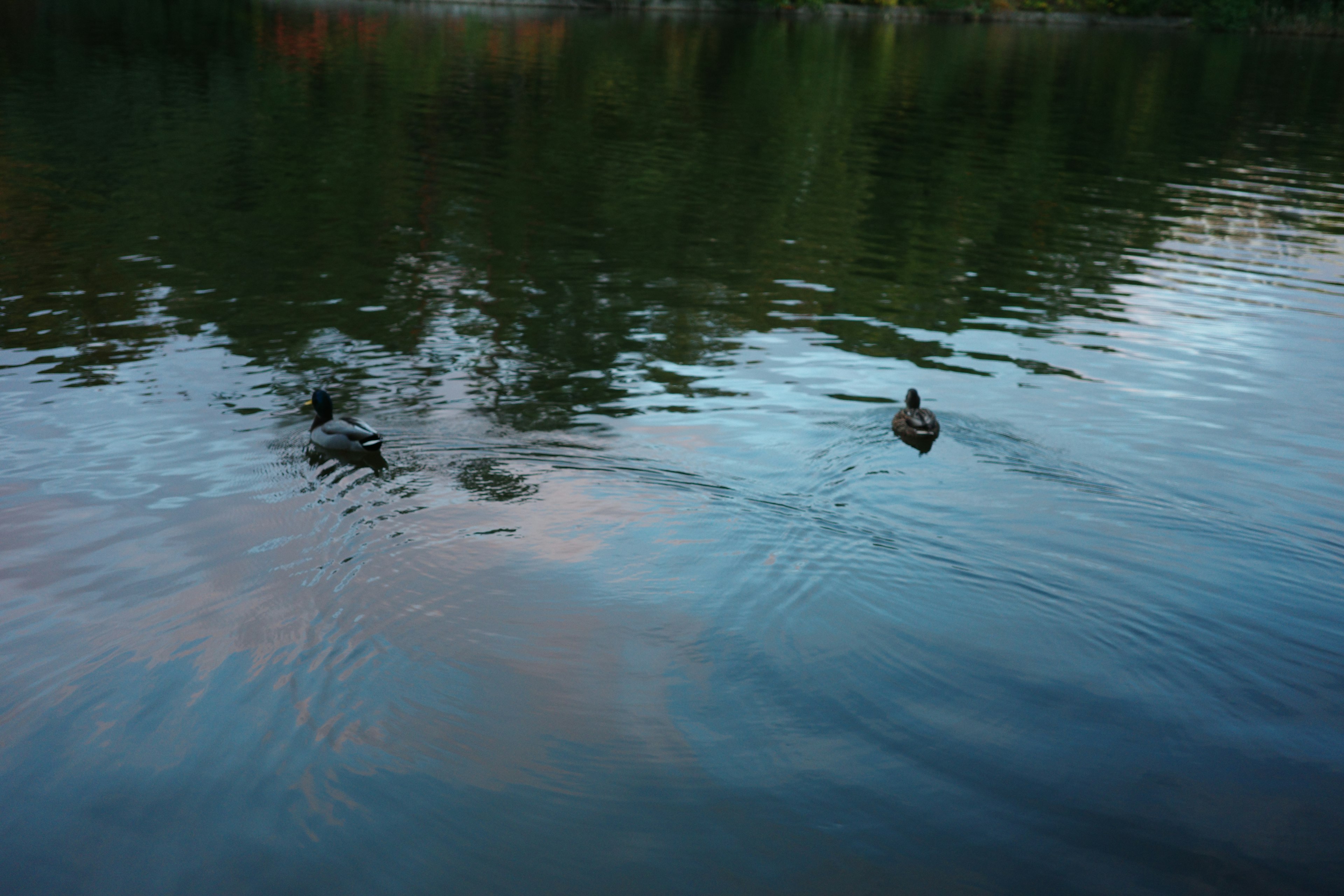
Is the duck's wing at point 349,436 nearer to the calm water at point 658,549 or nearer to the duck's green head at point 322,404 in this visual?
the duck's green head at point 322,404

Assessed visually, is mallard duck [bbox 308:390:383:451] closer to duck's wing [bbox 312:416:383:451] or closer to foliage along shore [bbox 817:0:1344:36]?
duck's wing [bbox 312:416:383:451]

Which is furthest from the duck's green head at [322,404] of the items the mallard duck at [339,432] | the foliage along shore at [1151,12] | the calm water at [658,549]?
the foliage along shore at [1151,12]

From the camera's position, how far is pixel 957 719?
24.0ft

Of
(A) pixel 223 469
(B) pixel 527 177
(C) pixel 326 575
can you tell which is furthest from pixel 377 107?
(C) pixel 326 575

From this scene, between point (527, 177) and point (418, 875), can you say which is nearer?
point (418, 875)

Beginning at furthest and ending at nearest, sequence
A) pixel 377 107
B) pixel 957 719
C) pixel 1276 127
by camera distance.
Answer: pixel 1276 127, pixel 377 107, pixel 957 719

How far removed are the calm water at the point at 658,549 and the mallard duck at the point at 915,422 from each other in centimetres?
29

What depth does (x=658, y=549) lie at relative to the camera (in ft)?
31.2

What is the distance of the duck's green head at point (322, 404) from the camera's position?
1145 centimetres

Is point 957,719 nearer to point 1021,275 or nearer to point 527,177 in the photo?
point 1021,275

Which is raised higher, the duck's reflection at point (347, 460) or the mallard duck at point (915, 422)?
the mallard duck at point (915, 422)


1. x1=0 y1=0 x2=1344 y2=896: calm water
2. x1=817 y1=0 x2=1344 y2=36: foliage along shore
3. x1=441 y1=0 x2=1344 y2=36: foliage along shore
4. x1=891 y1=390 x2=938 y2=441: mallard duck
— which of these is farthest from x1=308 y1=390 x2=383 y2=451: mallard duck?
x1=817 y1=0 x2=1344 y2=36: foliage along shore

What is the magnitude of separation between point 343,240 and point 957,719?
17551 millimetres

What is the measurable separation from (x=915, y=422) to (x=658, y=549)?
4143mm
